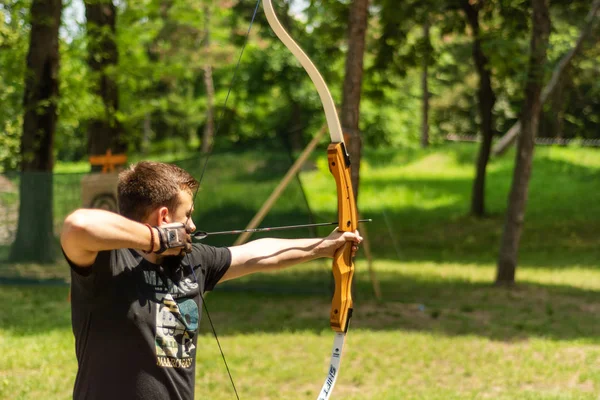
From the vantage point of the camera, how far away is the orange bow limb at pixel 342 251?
2980mm

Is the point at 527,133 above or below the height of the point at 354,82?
below

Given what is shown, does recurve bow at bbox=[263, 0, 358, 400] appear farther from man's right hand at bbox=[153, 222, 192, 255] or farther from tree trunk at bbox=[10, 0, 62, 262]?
tree trunk at bbox=[10, 0, 62, 262]

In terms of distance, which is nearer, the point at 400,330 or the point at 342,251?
the point at 342,251

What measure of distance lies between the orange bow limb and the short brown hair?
0.77 m

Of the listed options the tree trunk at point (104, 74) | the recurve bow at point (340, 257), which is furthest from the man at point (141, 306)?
the tree trunk at point (104, 74)

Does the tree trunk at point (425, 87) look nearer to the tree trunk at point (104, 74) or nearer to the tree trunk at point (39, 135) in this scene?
the tree trunk at point (104, 74)

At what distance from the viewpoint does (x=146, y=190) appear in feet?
7.68

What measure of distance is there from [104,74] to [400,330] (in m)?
7.42

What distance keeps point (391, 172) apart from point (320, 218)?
10.5m

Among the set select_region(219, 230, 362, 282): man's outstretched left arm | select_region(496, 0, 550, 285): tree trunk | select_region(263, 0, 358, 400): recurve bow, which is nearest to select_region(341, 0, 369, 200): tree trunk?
select_region(496, 0, 550, 285): tree trunk

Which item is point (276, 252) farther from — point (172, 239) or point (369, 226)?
point (369, 226)

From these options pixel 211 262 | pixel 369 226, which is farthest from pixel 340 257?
pixel 369 226

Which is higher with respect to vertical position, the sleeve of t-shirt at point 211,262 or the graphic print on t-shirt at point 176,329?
the sleeve of t-shirt at point 211,262

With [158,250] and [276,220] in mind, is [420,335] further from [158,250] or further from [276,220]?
[158,250]
